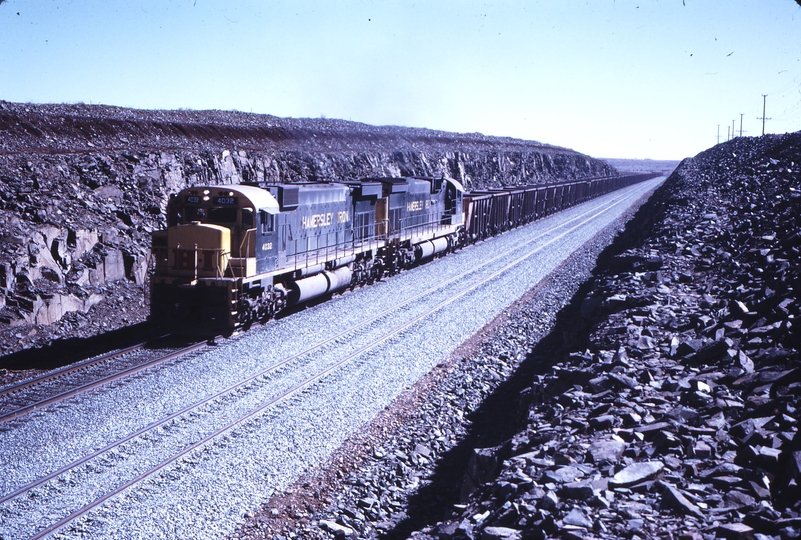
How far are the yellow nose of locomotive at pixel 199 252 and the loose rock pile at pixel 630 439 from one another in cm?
658

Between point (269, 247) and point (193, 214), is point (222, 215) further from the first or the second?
point (269, 247)

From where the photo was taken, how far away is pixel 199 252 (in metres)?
15.2

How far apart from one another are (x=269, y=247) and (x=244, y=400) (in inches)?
245

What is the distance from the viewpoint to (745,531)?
4727mm

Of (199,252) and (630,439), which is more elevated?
(199,252)

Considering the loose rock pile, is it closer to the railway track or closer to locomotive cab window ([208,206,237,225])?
the railway track

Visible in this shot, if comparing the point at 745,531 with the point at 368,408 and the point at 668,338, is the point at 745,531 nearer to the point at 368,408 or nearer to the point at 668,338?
the point at 668,338

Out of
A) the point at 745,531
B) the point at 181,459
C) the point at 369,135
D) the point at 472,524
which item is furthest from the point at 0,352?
the point at 369,135

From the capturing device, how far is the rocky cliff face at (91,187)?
51.9 ft

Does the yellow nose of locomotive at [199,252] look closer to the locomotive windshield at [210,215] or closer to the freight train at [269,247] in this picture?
the freight train at [269,247]

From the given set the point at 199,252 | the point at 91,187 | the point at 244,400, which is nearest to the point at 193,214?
the point at 199,252

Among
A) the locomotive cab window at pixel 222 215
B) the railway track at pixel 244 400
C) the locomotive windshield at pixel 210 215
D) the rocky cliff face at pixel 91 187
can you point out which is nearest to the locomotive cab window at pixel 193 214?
the locomotive windshield at pixel 210 215

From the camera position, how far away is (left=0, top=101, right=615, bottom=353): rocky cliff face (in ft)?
51.9

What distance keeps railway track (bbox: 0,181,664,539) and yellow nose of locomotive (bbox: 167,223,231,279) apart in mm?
3072
